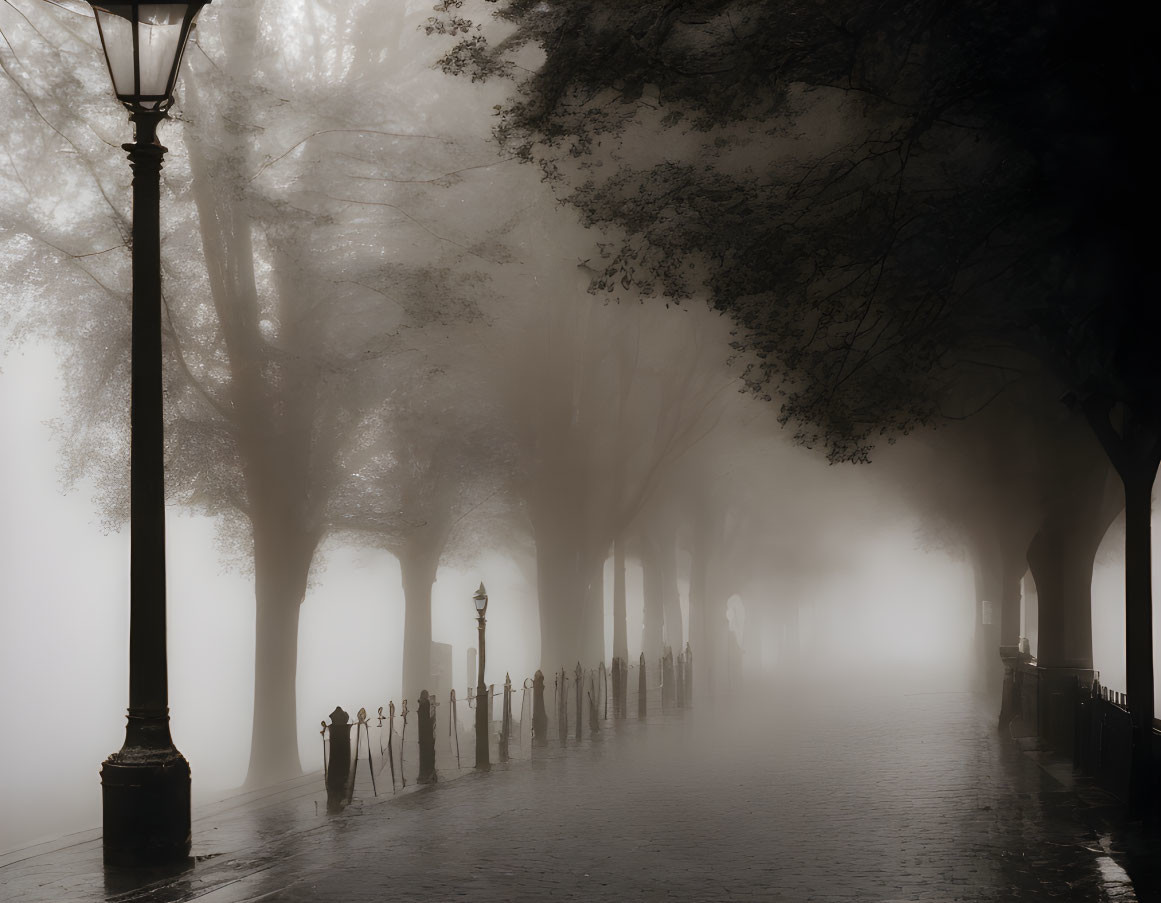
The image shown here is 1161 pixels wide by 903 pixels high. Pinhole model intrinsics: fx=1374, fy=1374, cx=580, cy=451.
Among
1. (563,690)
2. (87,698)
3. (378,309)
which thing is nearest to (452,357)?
(378,309)

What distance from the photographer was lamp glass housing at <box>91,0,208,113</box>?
977 cm

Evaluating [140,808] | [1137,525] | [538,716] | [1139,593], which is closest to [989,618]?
[538,716]

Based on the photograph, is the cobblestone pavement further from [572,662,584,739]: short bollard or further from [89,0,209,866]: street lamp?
[572,662,584,739]: short bollard

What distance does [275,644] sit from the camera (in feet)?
76.2

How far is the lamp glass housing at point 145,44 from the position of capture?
9.77m

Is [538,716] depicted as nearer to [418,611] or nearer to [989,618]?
[418,611]

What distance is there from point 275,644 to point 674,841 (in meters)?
12.5

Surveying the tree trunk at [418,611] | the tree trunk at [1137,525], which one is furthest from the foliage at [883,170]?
the tree trunk at [418,611]

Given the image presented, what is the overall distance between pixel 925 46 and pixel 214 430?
14553mm

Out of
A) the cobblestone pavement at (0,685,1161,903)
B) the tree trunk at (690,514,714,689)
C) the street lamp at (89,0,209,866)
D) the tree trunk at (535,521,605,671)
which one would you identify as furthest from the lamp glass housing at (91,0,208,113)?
the tree trunk at (690,514,714,689)

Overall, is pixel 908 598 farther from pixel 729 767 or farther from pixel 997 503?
pixel 729 767

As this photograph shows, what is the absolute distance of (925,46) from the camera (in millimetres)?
11867

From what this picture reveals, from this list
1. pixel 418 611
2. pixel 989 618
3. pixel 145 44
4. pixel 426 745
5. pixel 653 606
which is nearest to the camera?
pixel 145 44

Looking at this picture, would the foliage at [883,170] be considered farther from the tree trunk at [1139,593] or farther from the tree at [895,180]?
the tree trunk at [1139,593]
